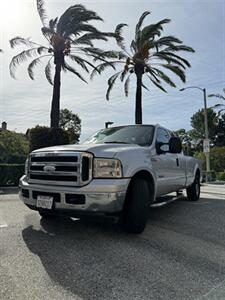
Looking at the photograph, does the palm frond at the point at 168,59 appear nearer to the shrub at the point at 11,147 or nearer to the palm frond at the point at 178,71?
the palm frond at the point at 178,71

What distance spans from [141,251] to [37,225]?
6.87 feet

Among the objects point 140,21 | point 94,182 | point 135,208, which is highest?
point 140,21

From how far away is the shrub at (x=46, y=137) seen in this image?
17297mm

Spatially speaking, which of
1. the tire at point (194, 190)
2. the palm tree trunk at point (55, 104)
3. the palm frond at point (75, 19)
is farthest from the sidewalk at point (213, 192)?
the palm frond at point (75, 19)

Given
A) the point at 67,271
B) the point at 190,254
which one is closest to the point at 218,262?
the point at 190,254

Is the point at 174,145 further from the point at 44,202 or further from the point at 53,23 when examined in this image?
the point at 53,23

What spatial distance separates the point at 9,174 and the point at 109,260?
10.9m

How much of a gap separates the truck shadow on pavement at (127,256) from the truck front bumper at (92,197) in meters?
0.46

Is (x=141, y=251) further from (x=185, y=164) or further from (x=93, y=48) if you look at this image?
(x=93, y=48)

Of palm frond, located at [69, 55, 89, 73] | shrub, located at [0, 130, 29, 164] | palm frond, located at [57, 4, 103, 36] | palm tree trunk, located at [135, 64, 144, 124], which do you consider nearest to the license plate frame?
palm tree trunk, located at [135, 64, 144, 124]

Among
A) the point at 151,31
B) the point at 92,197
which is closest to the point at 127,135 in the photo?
the point at 92,197

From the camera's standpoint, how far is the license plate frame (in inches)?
185

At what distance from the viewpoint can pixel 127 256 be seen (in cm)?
411

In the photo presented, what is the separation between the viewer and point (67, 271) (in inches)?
141
